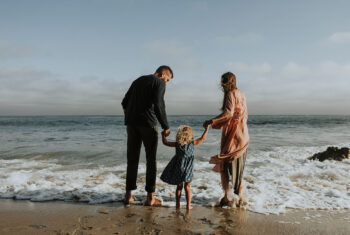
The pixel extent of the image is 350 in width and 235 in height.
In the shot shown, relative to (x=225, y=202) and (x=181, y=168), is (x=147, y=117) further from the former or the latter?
(x=225, y=202)

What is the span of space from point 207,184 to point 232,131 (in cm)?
182

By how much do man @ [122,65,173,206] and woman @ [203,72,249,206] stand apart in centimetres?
73

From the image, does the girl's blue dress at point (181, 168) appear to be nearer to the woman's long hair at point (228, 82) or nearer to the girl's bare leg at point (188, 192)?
the girl's bare leg at point (188, 192)

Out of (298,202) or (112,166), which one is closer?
(298,202)

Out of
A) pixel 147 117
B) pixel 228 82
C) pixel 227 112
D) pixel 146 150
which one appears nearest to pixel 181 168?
pixel 146 150

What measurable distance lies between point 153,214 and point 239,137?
1.62 meters

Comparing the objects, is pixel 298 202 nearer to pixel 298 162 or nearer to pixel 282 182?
pixel 282 182

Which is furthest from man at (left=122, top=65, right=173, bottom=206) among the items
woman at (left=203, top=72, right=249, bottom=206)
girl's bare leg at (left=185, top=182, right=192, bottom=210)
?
woman at (left=203, top=72, right=249, bottom=206)

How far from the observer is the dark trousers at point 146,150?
3.65 meters

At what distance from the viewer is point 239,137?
3.66 m

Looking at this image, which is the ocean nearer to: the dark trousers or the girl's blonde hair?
the dark trousers

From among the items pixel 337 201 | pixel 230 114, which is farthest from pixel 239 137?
pixel 337 201

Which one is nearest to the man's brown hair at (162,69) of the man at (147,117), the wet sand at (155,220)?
the man at (147,117)

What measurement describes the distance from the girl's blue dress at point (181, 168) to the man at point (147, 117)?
1.01 ft
